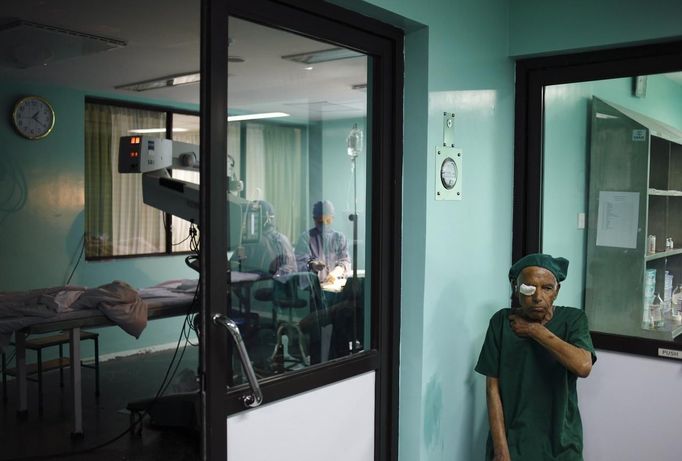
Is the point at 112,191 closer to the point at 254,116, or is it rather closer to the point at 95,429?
the point at 95,429

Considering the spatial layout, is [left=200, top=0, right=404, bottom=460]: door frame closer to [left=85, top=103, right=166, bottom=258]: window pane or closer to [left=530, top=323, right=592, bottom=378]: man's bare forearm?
[left=530, top=323, right=592, bottom=378]: man's bare forearm

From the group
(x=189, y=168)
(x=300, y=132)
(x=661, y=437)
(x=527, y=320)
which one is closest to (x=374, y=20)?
(x=300, y=132)

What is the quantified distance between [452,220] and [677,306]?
3.41ft

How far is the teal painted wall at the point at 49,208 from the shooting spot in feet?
17.5

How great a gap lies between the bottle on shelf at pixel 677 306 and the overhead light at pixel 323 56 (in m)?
1.68

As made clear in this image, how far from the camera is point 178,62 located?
4824mm

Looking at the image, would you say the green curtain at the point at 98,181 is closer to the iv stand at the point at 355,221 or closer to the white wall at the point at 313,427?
the iv stand at the point at 355,221

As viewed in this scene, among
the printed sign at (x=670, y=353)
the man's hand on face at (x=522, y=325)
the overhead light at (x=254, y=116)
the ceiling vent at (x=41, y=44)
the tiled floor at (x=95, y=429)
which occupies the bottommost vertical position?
the tiled floor at (x=95, y=429)

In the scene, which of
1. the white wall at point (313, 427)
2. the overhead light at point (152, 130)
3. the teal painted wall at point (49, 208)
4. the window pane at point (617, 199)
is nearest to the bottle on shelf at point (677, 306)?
the window pane at point (617, 199)

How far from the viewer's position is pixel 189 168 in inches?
139

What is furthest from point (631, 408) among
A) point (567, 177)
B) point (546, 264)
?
point (567, 177)

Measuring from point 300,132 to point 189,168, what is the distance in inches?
55.2

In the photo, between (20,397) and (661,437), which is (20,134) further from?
(661,437)

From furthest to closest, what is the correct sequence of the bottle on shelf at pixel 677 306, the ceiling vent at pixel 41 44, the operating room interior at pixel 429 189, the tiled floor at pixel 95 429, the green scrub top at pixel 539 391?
the ceiling vent at pixel 41 44 → the tiled floor at pixel 95 429 → the bottle on shelf at pixel 677 306 → the green scrub top at pixel 539 391 → the operating room interior at pixel 429 189
